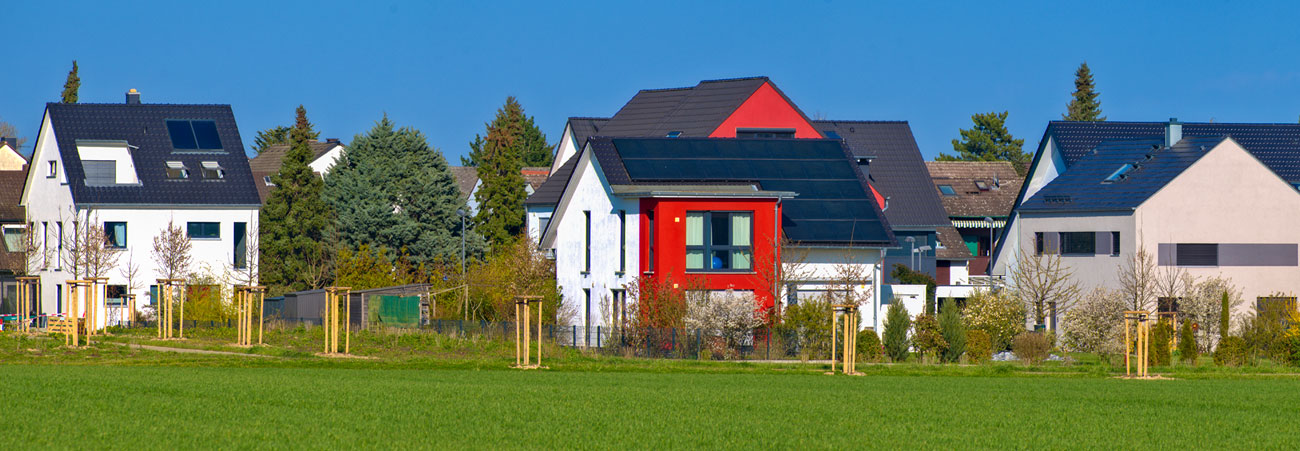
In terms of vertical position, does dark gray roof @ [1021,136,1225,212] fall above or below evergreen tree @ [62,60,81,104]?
below

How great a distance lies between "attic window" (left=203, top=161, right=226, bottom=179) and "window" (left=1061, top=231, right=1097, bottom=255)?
1314 inches

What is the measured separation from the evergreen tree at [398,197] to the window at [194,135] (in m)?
7.38

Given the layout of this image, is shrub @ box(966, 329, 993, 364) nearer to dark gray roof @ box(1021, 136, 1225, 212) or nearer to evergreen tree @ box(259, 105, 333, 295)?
dark gray roof @ box(1021, 136, 1225, 212)

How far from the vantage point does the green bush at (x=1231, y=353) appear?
122ft

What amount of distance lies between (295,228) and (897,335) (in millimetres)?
34215

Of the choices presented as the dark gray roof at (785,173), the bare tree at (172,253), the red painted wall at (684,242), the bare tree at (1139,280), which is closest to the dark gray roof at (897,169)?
the bare tree at (1139,280)

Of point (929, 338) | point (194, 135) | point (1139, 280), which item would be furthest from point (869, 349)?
point (194, 135)

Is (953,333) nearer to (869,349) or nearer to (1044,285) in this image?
(869,349)

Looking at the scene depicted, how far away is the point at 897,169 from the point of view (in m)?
69.0

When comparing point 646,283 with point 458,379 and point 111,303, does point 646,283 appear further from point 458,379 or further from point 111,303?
point 111,303

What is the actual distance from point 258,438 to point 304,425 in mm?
1275

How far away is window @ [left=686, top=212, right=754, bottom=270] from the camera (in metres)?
40.2

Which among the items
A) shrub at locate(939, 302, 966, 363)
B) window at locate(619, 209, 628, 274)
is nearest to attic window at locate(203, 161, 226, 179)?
window at locate(619, 209, 628, 274)

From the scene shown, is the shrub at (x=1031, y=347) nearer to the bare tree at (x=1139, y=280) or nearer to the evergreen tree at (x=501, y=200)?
the bare tree at (x=1139, y=280)
